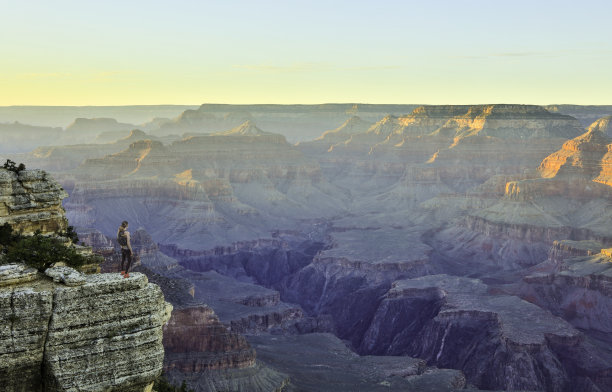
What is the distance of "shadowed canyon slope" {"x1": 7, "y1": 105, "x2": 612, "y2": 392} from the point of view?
8194cm

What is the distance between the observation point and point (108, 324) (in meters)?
17.7

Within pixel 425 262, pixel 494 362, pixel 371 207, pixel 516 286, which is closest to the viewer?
pixel 494 362

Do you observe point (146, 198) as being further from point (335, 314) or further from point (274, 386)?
point (274, 386)

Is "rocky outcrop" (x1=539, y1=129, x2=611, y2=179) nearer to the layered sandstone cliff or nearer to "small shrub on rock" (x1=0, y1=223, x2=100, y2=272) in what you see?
"small shrub on rock" (x1=0, y1=223, x2=100, y2=272)

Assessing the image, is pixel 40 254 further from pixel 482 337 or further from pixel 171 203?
pixel 171 203

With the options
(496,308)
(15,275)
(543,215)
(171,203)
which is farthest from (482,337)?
(171,203)

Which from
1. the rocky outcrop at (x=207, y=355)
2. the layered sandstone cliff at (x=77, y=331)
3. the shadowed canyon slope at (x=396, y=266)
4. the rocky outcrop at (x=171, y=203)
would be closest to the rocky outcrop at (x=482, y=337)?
the shadowed canyon slope at (x=396, y=266)

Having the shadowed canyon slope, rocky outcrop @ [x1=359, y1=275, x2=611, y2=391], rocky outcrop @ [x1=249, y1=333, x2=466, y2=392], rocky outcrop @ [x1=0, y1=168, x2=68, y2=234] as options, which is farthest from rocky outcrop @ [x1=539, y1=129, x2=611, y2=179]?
rocky outcrop @ [x1=0, y1=168, x2=68, y2=234]

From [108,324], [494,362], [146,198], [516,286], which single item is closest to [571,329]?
[494,362]

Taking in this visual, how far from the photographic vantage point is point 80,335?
1741 cm

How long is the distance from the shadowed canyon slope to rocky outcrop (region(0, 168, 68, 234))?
2925 centimetres

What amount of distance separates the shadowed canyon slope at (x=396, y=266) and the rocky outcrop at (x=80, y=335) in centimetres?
3952

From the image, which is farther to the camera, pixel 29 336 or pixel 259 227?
pixel 259 227

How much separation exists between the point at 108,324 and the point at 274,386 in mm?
42659
